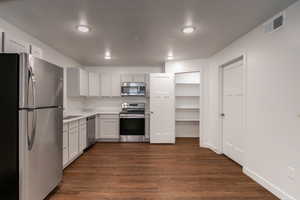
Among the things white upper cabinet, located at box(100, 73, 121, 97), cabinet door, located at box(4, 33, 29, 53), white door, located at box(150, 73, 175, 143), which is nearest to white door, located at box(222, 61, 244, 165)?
white door, located at box(150, 73, 175, 143)

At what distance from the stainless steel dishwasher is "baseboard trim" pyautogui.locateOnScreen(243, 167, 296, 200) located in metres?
3.77

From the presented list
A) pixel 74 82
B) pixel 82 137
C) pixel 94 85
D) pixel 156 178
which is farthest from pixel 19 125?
pixel 94 85

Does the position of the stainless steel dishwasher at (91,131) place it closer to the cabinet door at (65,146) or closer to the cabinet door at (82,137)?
the cabinet door at (82,137)

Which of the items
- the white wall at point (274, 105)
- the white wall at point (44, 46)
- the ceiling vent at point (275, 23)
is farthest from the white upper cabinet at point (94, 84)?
the ceiling vent at point (275, 23)

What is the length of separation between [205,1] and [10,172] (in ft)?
9.52

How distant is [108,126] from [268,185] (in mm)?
4297

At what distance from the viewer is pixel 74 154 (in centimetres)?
387

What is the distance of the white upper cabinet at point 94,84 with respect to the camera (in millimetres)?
5699

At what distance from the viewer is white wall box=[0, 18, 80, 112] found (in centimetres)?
271

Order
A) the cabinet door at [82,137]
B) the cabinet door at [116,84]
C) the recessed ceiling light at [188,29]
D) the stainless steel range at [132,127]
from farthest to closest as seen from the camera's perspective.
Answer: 1. the cabinet door at [116,84]
2. the stainless steel range at [132,127]
3. the cabinet door at [82,137]
4. the recessed ceiling light at [188,29]

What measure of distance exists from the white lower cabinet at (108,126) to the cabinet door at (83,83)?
2.98ft

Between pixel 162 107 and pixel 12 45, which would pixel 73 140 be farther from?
pixel 162 107

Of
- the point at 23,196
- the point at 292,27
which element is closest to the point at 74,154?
the point at 23,196

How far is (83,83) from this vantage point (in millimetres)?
5266
